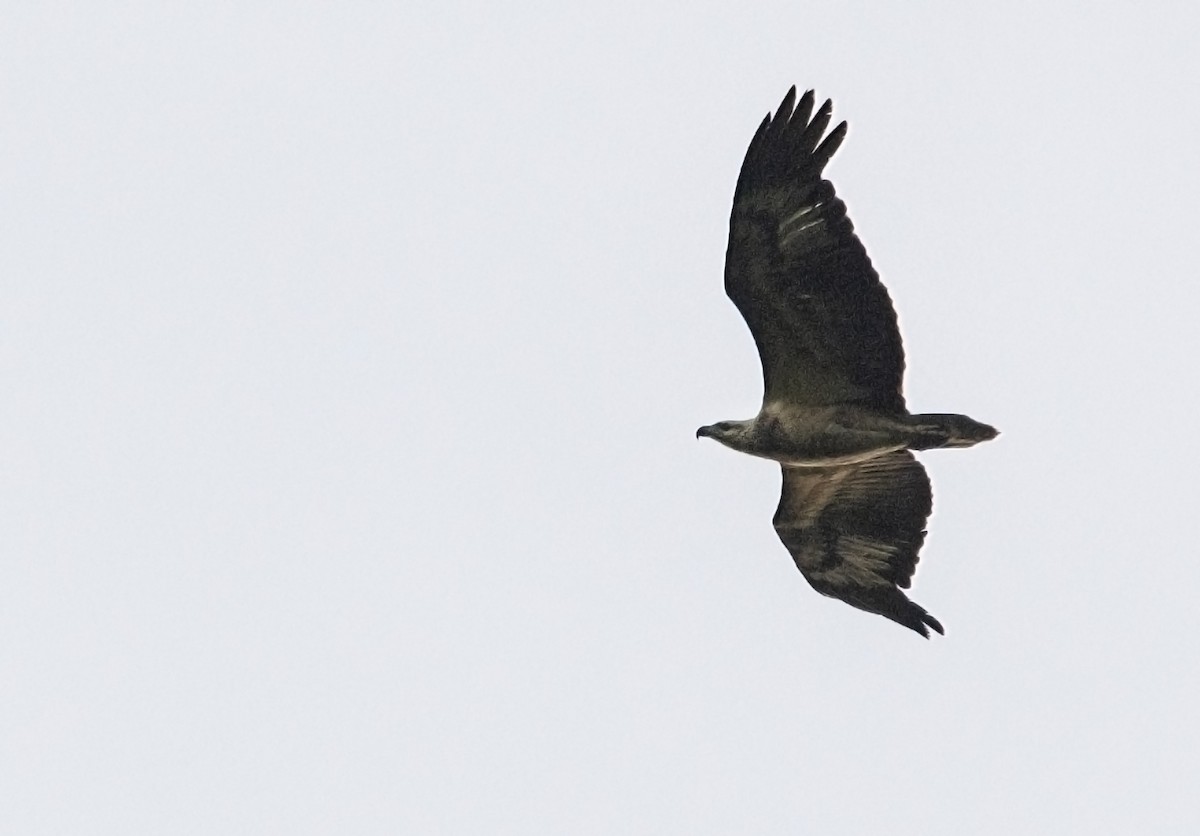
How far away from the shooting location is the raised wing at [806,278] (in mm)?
14906

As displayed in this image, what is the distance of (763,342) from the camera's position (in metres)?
16.0

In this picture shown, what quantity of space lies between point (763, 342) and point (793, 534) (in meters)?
2.12

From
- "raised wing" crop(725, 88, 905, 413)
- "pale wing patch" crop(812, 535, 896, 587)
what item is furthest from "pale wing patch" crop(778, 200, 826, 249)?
"pale wing patch" crop(812, 535, 896, 587)

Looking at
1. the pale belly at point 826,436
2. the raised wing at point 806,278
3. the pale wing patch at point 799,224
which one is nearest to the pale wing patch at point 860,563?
the pale belly at point 826,436

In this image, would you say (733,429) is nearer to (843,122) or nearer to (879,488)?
(879,488)

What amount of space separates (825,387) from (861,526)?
1652 mm

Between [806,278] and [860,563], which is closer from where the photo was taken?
[806,278]

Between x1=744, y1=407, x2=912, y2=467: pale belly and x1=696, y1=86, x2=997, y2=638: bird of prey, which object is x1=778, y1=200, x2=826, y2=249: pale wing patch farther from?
x1=744, y1=407, x2=912, y2=467: pale belly

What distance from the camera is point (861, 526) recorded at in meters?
17.0

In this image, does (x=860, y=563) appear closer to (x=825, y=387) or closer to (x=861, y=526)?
(x=861, y=526)

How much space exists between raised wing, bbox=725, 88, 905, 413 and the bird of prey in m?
0.01

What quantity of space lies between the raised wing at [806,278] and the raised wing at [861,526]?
1.24m

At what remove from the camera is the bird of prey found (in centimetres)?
1498

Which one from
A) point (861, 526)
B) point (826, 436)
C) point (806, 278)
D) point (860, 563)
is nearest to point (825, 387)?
point (826, 436)
